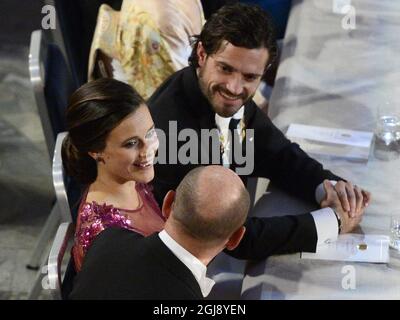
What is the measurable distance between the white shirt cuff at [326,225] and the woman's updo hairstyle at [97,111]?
1.59 feet

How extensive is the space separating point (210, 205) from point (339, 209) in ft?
1.63

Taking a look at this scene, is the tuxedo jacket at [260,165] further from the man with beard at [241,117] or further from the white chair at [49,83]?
the white chair at [49,83]

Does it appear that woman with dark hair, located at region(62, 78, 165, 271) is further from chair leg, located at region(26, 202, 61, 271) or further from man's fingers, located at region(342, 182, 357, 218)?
chair leg, located at region(26, 202, 61, 271)

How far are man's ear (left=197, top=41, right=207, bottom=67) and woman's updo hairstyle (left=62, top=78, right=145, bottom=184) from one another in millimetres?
318

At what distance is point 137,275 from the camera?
132cm

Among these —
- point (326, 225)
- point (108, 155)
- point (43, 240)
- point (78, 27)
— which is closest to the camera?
point (108, 155)

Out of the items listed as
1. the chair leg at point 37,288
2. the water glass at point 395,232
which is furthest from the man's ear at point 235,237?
the chair leg at point 37,288

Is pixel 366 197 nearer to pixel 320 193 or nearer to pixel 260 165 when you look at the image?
pixel 320 193

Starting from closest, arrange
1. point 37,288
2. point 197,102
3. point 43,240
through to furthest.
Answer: point 197,102 → point 37,288 → point 43,240

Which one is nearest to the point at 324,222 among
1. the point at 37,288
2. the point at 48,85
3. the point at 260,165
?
the point at 260,165

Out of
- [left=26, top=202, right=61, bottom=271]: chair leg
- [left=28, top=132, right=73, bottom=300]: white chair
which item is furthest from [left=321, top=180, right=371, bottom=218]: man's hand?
[left=26, top=202, right=61, bottom=271]: chair leg

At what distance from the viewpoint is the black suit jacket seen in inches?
51.3

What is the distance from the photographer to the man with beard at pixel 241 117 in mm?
1665

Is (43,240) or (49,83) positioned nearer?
(49,83)
